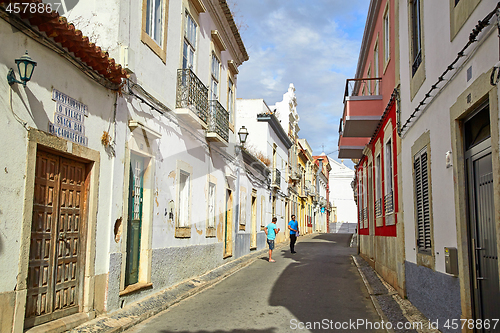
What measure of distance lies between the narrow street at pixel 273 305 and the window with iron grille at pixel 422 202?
1.51 meters

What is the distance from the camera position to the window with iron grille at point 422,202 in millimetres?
6895

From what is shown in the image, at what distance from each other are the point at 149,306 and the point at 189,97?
4.76 metres

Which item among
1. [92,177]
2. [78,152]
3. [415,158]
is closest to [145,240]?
[92,177]

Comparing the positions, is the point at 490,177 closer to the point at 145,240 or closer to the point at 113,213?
the point at 113,213

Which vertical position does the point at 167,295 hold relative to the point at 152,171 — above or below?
below

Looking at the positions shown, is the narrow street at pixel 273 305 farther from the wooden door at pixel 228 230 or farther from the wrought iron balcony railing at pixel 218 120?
the wrought iron balcony railing at pixel 218 120

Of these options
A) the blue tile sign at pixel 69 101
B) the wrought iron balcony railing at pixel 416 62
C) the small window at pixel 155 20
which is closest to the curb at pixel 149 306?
the blue tile sign at pixel 69 101

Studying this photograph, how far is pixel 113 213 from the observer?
283 inches

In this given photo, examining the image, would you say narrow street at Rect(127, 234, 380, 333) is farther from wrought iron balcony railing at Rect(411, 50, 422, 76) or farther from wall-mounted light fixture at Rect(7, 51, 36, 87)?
wrought iron balcony railing at Rect(411, 50, 422, 76)

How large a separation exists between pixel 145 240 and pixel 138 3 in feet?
14.3

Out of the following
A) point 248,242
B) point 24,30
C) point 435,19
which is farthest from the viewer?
point 248,242

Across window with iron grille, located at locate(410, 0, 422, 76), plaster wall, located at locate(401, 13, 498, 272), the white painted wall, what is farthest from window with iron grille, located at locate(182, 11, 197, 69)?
the white painted wall

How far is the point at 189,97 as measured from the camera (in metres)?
10.4

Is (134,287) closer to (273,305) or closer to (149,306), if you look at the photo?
(149,306)
